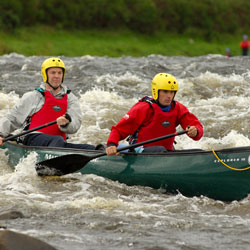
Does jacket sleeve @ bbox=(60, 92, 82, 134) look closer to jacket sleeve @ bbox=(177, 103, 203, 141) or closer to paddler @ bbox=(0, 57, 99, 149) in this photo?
paddler @ bbox=(0, 57, 99, 149)

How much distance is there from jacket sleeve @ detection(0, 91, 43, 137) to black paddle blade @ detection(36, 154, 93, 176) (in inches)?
28.9

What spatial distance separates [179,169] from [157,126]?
671 mm

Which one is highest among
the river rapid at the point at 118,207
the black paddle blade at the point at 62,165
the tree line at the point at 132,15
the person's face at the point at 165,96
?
the tree line at the point at 132,15

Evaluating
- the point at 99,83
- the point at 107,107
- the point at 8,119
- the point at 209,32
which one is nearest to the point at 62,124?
the point at 8,119

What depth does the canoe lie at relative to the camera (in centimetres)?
661

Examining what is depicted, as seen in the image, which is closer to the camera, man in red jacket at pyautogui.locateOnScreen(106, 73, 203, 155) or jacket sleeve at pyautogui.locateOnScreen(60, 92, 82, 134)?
man in red jacket at pyautogui.locateOnScreen(106, 73, 203, 155)

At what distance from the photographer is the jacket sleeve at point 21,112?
26.1 feet

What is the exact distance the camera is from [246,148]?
650cm

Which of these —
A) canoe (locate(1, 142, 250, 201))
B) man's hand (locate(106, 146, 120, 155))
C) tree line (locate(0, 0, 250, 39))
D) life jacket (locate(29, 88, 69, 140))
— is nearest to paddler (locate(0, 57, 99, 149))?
life jacket (locate(29, 88, 69, 140))

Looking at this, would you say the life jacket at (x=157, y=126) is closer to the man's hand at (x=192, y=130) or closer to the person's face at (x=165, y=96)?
the person's face at (x=165, y=96)

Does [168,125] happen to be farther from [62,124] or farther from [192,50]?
[192,50]

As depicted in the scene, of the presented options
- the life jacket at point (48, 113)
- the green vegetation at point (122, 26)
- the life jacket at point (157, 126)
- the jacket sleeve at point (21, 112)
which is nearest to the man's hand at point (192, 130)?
the life jacket at point (157, 126)

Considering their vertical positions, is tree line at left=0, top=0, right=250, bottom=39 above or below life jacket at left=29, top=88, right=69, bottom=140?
above

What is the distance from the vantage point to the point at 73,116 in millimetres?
8031
